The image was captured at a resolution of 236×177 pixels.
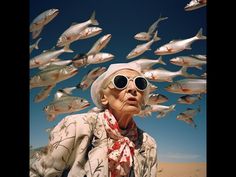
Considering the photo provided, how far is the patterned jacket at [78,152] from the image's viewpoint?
2262 millimetres

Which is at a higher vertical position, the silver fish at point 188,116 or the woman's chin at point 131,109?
the woman's chin at point 131,109

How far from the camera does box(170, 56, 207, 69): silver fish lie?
4.87m

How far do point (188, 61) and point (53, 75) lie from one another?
1746 mm

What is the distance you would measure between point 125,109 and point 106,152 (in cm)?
31

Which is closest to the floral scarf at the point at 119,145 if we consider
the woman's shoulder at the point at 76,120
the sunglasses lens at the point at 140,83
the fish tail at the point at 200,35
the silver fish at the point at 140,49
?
the woman's shoulder at the point at 76,120

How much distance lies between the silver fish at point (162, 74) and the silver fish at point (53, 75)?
0.99 m

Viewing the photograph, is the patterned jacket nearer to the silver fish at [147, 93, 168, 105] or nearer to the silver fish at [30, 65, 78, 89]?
the silver fish at [30, 65, 78, 89]

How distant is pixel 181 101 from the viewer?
542cm

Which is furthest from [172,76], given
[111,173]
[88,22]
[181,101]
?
[111,173]

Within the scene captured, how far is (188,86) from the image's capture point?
489cm

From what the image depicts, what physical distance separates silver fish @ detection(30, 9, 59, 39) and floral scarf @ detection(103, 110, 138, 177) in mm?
2088

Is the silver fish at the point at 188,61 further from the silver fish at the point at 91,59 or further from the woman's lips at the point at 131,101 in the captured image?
the woman's lips at the point at 131,101

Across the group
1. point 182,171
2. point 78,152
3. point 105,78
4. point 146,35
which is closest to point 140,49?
point 146,35
